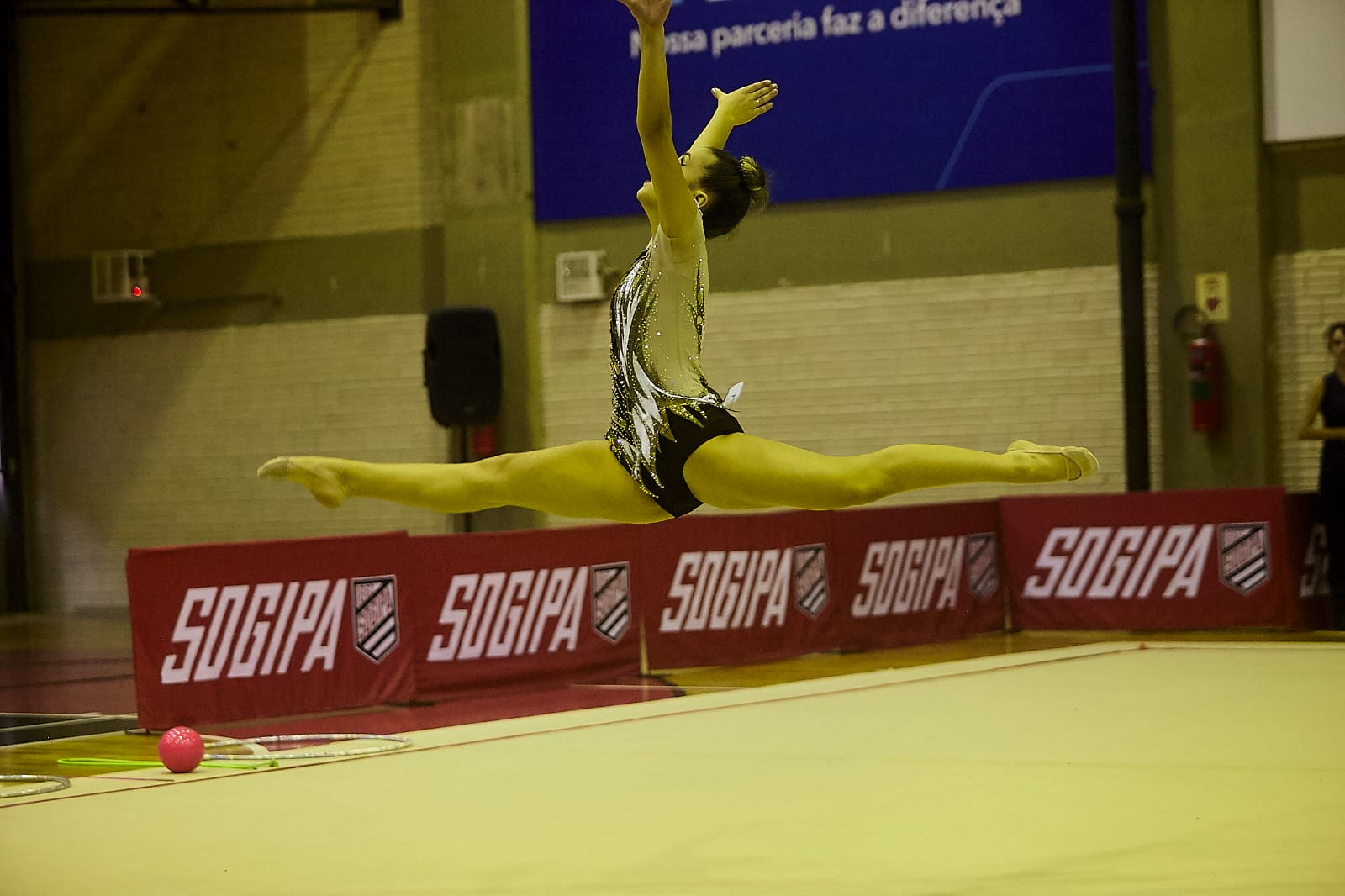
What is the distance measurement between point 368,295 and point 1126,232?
6590 millimetres

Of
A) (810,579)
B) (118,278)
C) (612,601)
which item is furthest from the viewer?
(118,278)

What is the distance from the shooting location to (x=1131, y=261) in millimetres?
11547

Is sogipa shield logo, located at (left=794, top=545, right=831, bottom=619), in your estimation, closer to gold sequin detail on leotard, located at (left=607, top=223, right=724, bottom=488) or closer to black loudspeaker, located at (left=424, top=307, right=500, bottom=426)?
black loudspeaker, located at (left=424, top=307, right=500, bottom=426)

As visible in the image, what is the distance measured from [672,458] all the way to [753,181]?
90 cm

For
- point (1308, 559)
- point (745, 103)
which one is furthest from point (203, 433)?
point (745, 103)

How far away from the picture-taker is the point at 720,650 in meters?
9.73

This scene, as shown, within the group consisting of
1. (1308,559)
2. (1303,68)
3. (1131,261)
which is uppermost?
(1303,68)

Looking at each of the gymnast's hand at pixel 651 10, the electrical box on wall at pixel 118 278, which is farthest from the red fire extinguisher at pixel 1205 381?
the electrical box on wall at pixel 118 278

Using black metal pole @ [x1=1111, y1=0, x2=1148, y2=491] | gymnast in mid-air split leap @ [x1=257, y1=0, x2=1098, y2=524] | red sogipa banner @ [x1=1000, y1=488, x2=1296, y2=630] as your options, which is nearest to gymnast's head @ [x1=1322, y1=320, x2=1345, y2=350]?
red sogipa banner @ [x1=1000, y1=488, x2=1296, y2=630]

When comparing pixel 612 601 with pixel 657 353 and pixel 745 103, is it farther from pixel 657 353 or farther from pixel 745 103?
pixel 657 353

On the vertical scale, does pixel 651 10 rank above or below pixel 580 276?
above

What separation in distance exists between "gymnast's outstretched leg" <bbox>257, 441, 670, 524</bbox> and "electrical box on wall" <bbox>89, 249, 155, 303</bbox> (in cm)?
1097

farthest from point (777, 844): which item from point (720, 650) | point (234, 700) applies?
point (720, 650)

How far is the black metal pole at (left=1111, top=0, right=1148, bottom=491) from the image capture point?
1138 centimetres
